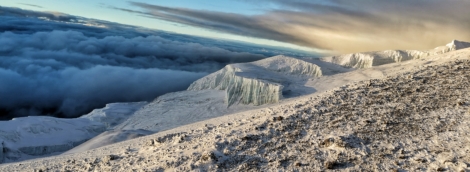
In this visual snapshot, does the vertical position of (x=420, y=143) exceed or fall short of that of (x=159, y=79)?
it exceeds it

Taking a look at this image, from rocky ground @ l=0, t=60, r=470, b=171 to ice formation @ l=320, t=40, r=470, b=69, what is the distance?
23.6m

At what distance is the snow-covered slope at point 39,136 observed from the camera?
26.8m

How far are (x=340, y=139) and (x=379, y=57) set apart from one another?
35044 millimetres

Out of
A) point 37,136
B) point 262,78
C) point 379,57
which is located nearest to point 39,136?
point 37,136

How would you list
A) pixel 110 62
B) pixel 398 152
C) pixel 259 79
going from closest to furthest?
pixel 398 152 < pixel 259 79 < pixel 110 62

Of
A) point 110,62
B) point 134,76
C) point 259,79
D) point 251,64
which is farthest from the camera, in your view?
point 110,62

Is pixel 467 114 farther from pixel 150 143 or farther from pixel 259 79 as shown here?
pixel 259 79

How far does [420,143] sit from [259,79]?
1213 inches

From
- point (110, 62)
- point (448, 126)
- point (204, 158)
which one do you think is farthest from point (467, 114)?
point (110, 62)

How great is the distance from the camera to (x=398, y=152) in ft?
32.9

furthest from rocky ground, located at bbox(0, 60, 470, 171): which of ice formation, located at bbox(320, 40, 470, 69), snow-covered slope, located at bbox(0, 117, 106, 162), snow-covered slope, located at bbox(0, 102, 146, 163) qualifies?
ice formation, located at bbox(320, 40, 470, 69)

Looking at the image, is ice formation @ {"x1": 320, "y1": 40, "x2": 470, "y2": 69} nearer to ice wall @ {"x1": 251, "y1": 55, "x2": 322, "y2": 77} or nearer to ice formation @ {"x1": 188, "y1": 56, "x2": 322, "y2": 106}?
ice wall @ {"x1": 251, "y1": 55, "x2": 322, "y2": 77}

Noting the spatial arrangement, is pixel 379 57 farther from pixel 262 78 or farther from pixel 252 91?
pixel 252 91

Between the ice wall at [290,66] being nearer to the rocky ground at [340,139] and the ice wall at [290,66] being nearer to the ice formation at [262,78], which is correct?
the ice formation at [262,78]
